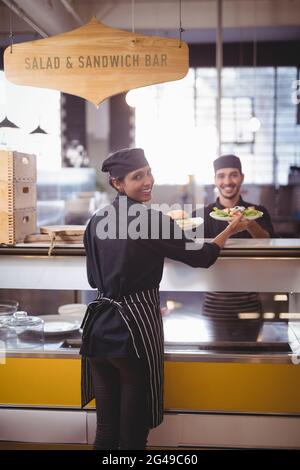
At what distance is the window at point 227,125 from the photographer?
1028 centimetres

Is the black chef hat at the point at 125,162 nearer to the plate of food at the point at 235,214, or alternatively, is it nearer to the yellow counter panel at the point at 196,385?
the plate of food at the point at 235,214

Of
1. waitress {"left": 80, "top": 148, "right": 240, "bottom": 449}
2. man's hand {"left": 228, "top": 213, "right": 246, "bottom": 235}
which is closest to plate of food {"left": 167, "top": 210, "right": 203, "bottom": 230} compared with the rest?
man's hand {"left": 228, "top": 213, "right": 246, "bottom": 235}

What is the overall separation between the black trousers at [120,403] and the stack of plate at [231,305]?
1038 mm

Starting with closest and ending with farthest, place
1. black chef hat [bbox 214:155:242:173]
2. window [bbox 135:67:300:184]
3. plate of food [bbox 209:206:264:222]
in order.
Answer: plate of food [bbox 209:206:264:222] → black chef hat [bbox 214:155:242:173] → window [bbox 135:67:300:184]

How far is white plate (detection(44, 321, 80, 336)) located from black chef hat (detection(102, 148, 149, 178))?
1163 mm

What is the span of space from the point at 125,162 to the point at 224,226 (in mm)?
1425

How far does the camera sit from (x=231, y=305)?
3.56 metres

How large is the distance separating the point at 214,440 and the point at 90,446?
659mm

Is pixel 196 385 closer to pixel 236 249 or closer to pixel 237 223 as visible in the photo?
pixel 236 249

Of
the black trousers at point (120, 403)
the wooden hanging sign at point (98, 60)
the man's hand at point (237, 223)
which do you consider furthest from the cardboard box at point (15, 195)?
the man's hand at point (237, 223)

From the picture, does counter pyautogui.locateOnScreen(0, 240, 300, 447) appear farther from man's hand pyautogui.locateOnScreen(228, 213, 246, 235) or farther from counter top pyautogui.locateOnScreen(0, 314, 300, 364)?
man's hand pyautogui.locateOnScreen(228, 213, 246, 235)

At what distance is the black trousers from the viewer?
260 cm

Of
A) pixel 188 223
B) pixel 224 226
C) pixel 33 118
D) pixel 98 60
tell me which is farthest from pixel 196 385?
pixel 33 118

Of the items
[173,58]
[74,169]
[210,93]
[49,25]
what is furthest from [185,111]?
[173,58]
